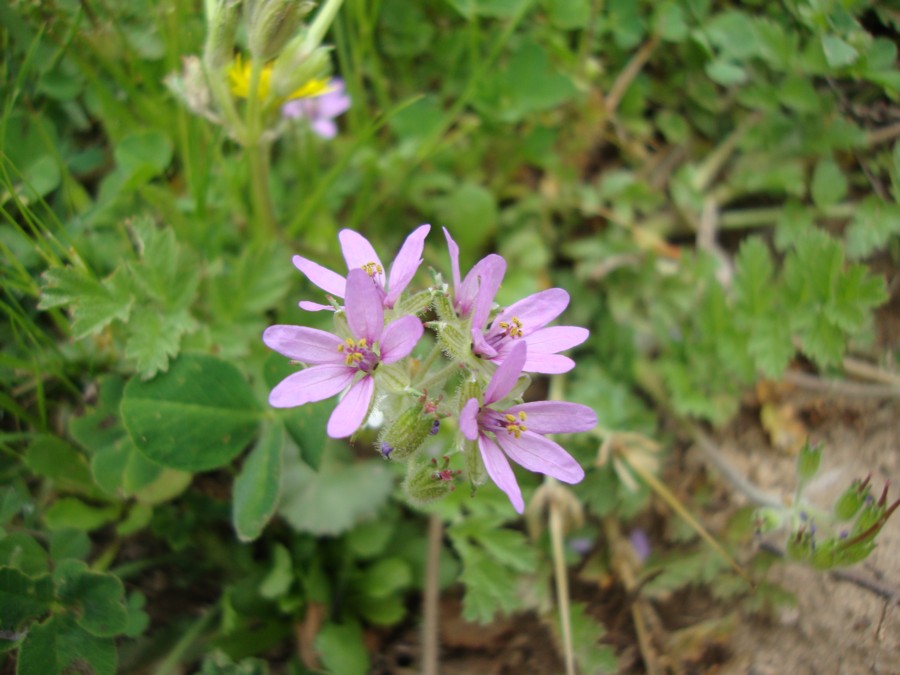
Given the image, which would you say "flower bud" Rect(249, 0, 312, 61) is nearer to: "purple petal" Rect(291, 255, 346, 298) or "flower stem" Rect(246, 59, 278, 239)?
"flower stem" Rect(246, 59, 278, 239)

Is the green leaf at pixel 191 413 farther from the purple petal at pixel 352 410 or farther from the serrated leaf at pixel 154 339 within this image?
the purple petal at pixel 352 410

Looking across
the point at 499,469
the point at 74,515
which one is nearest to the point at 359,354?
the point at 499,469

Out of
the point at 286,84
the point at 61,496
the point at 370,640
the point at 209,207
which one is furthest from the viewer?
the point at 209,207

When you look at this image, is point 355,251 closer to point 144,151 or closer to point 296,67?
point 296,67

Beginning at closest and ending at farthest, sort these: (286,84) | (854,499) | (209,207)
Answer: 1. (854,499)
2. (286,84)
3. (209,207)

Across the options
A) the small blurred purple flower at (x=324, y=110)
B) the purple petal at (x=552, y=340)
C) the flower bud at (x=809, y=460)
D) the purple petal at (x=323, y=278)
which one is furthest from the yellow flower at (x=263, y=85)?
the flower bud at (x=809, y=460)

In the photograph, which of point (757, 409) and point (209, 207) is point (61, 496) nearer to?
point (209, 207)

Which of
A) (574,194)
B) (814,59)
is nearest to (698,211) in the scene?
(574,194)

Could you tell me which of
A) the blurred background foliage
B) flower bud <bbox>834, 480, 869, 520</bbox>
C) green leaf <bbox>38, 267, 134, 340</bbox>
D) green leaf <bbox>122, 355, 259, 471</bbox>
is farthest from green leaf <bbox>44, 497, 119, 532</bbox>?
flower bud <bbox>834, 480, 869, 520</bbox>
